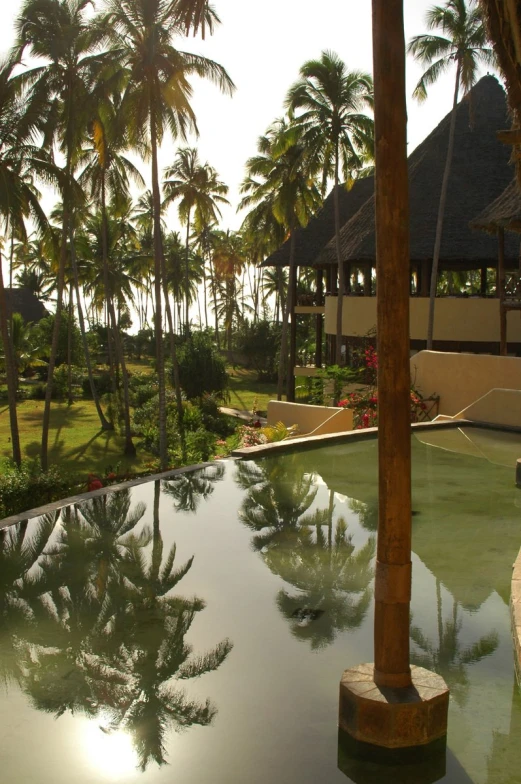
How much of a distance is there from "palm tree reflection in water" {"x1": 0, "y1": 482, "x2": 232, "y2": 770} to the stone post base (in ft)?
3.12

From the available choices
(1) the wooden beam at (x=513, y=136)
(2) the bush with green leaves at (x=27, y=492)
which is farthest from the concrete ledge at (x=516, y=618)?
(2) the bush with green leaves at (x=27, y=492)

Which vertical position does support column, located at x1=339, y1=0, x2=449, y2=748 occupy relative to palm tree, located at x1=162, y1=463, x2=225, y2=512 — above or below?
above

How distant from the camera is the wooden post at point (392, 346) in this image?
4312 millimetres

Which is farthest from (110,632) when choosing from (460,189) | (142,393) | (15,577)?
(142,393)

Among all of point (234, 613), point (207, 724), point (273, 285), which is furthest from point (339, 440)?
point (273, 285)

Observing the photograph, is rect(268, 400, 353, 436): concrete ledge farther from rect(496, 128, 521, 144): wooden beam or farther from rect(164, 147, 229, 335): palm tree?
rect(164, 147, 229, 335): palm tree

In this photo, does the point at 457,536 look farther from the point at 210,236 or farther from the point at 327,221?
the point at 210,236

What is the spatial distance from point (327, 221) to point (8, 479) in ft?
85.6

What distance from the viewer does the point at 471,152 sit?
28.5 m

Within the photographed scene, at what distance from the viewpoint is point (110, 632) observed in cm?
627

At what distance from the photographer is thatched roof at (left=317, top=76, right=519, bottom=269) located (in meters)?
25.7

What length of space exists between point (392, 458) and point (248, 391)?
→ 43759mm

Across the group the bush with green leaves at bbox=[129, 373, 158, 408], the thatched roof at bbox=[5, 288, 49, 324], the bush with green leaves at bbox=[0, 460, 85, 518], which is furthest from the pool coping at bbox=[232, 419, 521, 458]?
the thatched roof at bbox=[5, 288, 49, 324]

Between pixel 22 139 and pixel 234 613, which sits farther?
pixel 22 139
